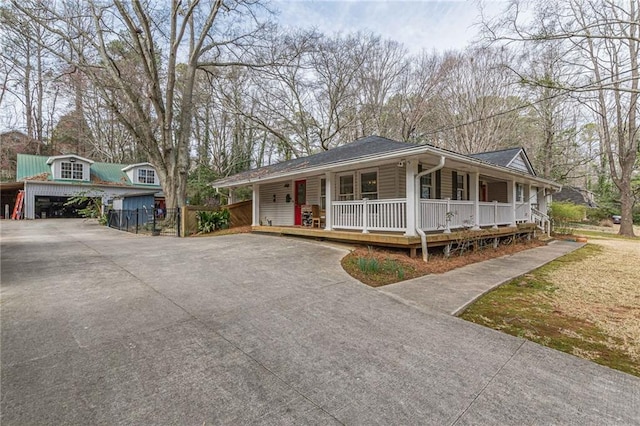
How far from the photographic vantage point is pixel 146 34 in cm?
1238

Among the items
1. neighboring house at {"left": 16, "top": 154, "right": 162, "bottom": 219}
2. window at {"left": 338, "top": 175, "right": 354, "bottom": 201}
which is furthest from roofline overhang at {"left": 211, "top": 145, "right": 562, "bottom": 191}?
neighboring house at {"left": 16, "top": 154, "right": 162, "bottom": 219}

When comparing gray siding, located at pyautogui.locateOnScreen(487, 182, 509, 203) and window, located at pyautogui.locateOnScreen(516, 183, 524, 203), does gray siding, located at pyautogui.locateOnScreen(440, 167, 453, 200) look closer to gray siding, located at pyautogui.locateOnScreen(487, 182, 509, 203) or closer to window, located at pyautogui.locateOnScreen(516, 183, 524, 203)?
gray siding, located at pyautogui.locateOnScreen(487, 182, 509, 203)

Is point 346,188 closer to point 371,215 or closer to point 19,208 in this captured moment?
point 371,215

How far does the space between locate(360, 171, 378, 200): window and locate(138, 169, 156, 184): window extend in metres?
25.3

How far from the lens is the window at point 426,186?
9523 millimetres

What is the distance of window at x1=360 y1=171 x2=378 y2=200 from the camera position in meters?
9.69

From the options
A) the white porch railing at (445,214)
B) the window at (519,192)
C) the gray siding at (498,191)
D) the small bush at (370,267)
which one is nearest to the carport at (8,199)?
the small bush at (370,267)

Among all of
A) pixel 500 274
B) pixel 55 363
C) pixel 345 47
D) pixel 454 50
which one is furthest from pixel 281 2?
pixel 55 363

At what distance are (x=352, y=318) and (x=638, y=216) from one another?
37.8 meters

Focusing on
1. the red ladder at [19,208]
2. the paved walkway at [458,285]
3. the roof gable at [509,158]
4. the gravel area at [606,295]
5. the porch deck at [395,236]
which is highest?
the roof gable at [509,158]

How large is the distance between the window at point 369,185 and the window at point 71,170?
1033 inches

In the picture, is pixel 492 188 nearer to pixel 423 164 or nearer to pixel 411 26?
pixel 423 164

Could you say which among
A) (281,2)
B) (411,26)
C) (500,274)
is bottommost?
(500,274)

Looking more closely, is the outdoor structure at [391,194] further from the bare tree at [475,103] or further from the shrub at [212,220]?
the bare tree at [475,103]
